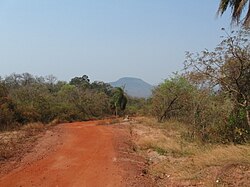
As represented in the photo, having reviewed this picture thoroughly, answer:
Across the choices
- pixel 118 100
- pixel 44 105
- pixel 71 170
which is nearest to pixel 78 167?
pixel 71 170

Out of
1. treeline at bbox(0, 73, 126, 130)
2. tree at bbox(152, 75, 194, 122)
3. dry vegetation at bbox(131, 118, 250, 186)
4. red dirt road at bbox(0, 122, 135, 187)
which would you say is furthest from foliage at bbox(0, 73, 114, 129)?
dry vegetation at bbox(131, 118, 250, 186)

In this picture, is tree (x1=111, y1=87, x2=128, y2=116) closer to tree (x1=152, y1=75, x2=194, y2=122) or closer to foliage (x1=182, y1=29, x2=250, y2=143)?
tree (x1=152, y1=75, x2=194, y2=122)

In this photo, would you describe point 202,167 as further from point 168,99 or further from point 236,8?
point 168,99

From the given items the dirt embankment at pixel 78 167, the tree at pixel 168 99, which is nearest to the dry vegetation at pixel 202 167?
the dirt embankment at pixel 78 167

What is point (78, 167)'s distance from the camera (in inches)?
404

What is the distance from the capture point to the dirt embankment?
28.2 ft

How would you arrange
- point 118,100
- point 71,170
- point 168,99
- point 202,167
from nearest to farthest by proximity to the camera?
point 202,167, point 71,170, point 168,99, point 118,100

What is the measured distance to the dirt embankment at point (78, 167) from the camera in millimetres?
8609

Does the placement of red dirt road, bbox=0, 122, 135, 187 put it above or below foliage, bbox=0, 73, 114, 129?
below

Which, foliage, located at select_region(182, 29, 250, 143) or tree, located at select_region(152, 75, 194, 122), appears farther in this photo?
tree, located at select_region(152, 75, 194, 122)

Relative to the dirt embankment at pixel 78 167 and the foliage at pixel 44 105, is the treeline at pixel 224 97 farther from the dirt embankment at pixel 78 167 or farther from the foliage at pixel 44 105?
the foliage at pixel 44 105

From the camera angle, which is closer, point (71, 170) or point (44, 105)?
point (71, 170)

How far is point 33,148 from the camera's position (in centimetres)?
1378

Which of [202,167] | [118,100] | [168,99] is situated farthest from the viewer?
[118,100]
